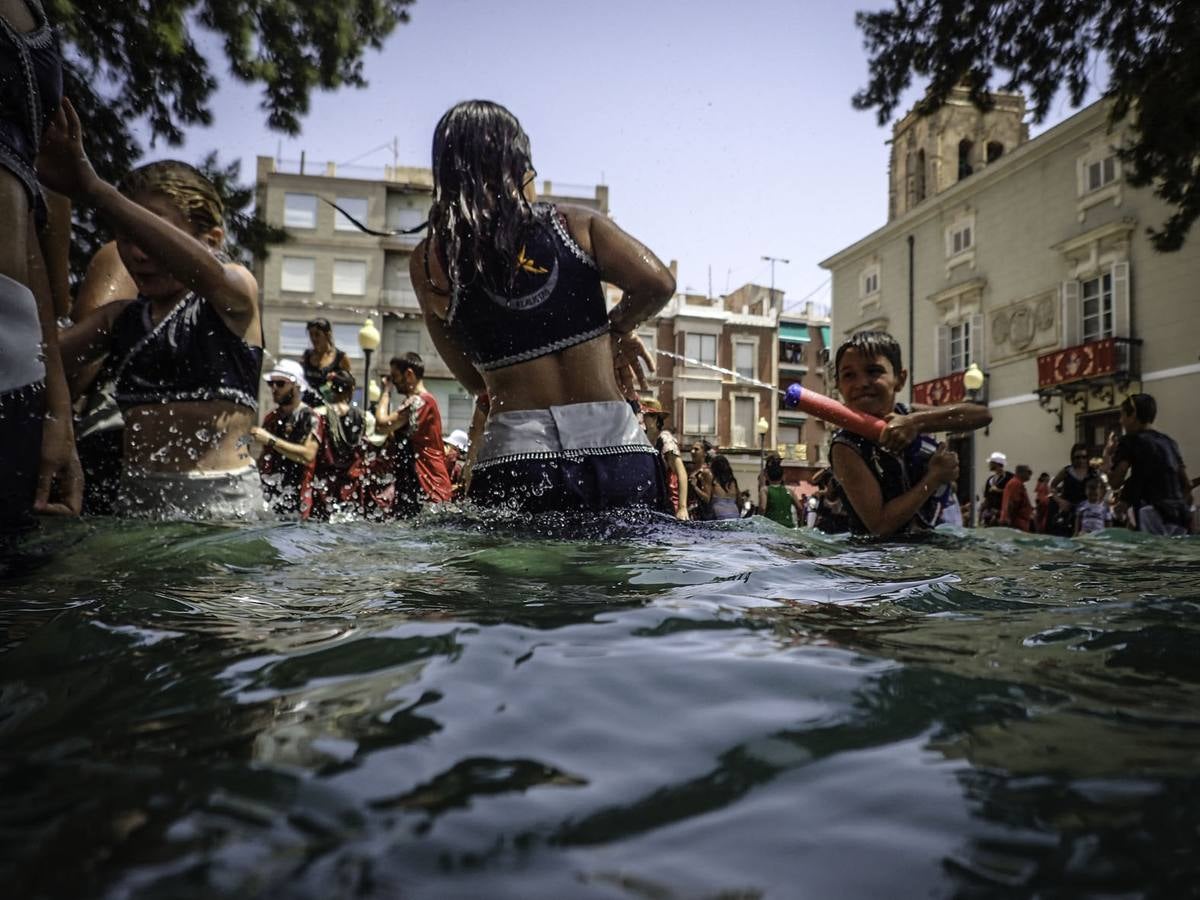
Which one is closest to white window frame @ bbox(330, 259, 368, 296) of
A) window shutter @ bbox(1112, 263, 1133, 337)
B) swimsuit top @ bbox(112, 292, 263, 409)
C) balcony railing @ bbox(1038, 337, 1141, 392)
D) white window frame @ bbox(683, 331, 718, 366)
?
white window frame @ bbox(683, 331, 718, 366)

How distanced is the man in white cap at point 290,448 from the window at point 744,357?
132ft

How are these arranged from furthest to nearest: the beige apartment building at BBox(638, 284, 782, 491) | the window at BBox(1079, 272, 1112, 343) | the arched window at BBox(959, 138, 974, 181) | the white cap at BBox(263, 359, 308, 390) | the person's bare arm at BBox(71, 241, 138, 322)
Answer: the beige apartment building at BBox(638, 284, 782, 491) < the arched window at BBox(959, 138, 974, 181) < the window at BBox(1079, 272, 1112, 343) < the white cap at BBox(263, 359, 308, 390) < the person's bare arm at BBox(71, 241, 138, 322)

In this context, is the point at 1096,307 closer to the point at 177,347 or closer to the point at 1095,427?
the point at 1095,427

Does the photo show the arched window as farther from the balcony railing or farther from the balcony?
the balcony railing

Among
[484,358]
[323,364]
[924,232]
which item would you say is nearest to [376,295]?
[924,232]

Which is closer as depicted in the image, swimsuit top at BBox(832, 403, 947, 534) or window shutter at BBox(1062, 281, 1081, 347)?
swimsuit top at BBox(832, 403, 947, 534)

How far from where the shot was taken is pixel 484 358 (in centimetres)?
298

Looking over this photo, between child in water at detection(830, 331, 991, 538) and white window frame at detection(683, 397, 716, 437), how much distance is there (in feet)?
130

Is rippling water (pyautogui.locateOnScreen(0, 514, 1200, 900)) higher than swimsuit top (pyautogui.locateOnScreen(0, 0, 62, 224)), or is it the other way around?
swimsuit top (pyautogui.locateOnScreen(0, 0, 62, 224))

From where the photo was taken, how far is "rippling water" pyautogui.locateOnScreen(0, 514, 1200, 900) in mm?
712

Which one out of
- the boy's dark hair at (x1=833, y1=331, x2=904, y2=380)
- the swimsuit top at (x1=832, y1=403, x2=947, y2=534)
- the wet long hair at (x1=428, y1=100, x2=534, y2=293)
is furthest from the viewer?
the boy's dark hair at (x1=833, y1=331, x2=904, y2=380)

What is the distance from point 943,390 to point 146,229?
27.7 metres

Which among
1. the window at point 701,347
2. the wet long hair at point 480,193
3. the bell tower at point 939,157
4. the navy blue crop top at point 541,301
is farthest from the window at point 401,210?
the navy blue crop top at point 541,301

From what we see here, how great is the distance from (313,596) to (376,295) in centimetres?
3926
